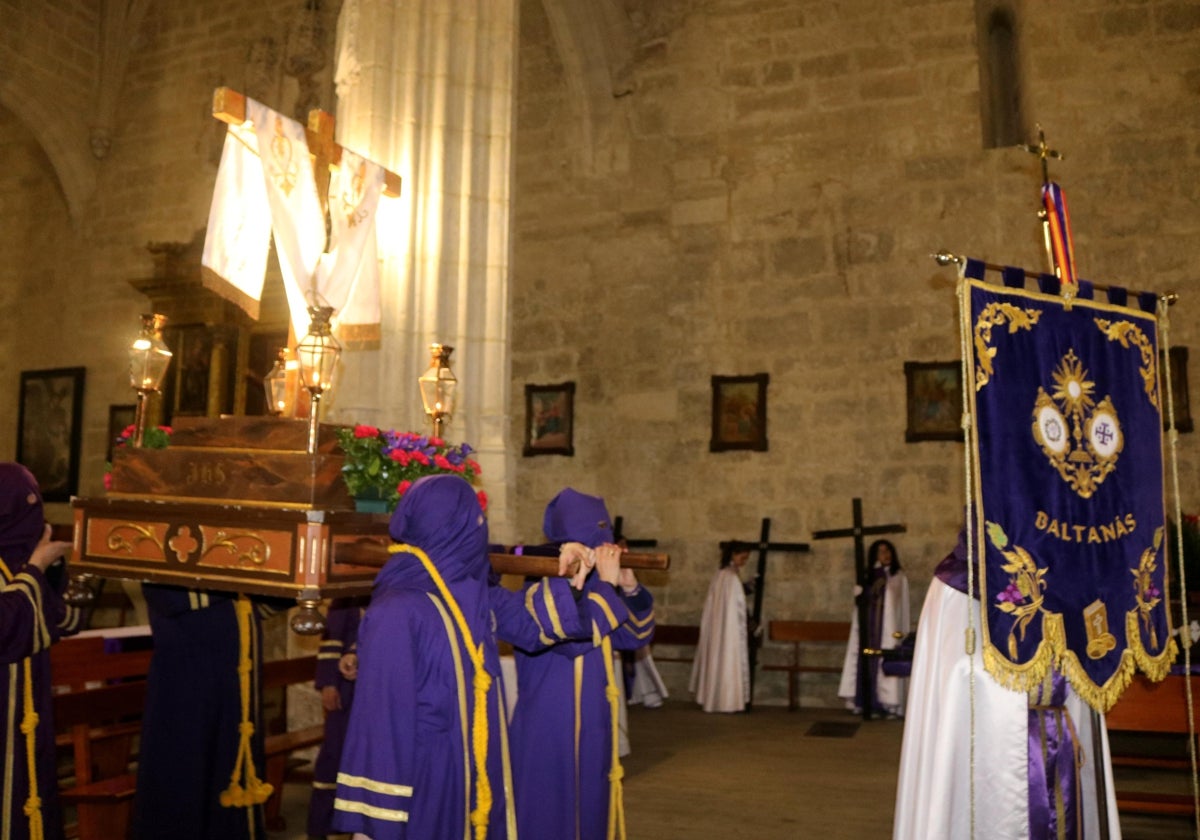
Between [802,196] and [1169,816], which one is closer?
[1169,816]

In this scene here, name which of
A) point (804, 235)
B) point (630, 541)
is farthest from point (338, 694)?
point (804, 235)

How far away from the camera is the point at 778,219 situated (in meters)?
11.1

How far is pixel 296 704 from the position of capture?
6.71 metres

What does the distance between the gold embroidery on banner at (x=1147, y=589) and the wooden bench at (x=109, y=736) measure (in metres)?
3.54

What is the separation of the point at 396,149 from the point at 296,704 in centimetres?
344

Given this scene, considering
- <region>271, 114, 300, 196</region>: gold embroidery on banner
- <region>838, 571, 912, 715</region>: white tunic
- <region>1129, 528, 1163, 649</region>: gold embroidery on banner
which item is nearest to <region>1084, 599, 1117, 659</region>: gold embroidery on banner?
<region>1129, 528, 1163, 649</region>: gold embroidery on banner

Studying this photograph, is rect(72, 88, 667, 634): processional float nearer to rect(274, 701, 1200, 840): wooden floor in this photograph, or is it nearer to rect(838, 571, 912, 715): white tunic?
rect(274, 701, 1200, 840): wooden floor

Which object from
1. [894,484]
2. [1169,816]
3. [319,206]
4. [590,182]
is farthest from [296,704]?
[590,182]

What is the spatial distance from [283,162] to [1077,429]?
3.05 m

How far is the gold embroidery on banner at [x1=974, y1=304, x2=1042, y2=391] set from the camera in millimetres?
3465

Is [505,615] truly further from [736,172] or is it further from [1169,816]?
[736,172]

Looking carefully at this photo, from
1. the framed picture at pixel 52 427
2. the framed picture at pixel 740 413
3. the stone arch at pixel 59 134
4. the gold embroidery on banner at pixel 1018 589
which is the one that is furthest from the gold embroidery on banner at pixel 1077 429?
the stone arch at pixel 59 134

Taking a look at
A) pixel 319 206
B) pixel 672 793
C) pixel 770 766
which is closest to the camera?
pixel 319 206

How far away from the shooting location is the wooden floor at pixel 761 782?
18.2ft
